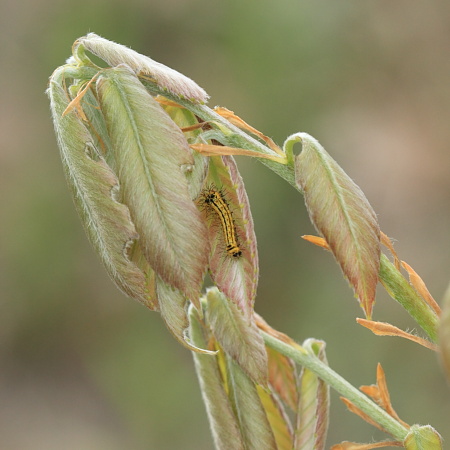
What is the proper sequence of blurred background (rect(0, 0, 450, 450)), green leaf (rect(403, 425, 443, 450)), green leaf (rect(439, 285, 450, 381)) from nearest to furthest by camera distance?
green leaf (rect(439, 285, 450, 381)) < green leaf (rect(403, 425, 443, 450)) < blurred background (rect(0, 0, 450, 450))

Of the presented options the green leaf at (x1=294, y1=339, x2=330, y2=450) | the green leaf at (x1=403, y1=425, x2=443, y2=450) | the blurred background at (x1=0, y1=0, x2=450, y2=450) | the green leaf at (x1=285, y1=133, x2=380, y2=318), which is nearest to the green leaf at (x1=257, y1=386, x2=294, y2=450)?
the green leaf at (x1=294, y1=339, x2=330, y2=450)

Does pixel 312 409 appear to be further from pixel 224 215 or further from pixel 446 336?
pixel 446 336

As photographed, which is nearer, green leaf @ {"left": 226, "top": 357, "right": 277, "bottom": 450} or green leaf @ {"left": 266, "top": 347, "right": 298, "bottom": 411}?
green leaf @ {"left": 226, "top": 357, "right": 277, "bottom": 450}

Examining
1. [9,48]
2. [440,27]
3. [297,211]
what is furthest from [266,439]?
[440,27]

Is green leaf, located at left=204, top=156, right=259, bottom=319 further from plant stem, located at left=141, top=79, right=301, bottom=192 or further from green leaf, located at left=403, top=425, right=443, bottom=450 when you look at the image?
green leaf, located at left=403, top=425, right=443, bottom=450

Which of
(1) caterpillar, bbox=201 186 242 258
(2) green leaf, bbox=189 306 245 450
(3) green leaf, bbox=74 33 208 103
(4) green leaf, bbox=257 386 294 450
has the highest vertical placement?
(3) green leaf, bbox=74 33 208 103

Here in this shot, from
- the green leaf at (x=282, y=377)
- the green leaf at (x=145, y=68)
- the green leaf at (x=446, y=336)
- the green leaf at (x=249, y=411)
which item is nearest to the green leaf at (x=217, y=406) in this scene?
the green leaf at (x=249, y=411)
